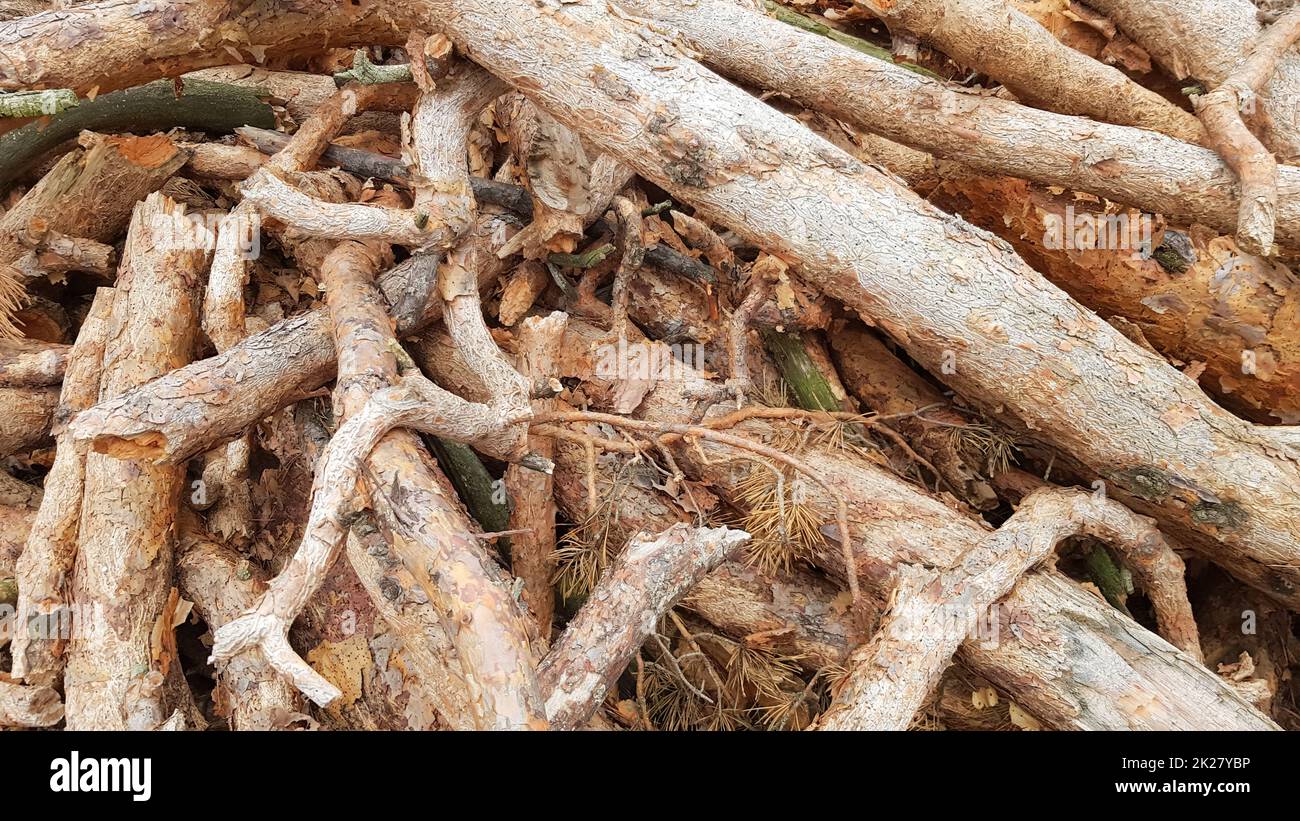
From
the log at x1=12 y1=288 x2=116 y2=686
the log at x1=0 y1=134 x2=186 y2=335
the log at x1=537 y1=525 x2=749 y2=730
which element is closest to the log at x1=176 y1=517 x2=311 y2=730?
the log at x1=12 y1=288 x2=116 y2=686

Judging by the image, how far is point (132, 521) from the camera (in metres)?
2.59

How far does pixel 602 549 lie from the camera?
108 inches

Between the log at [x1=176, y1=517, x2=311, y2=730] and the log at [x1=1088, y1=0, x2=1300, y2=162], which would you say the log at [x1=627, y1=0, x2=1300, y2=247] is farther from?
the log at [x1=176, y1=517, x2=311, y2=730]

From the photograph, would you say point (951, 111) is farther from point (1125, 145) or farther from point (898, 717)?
point (898, 717)

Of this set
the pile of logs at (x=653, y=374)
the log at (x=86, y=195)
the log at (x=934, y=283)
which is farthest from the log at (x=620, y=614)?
the log at (x=86, y=195)

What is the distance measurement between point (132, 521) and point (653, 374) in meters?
1.62

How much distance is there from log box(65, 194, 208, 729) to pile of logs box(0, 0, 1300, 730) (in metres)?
0.01

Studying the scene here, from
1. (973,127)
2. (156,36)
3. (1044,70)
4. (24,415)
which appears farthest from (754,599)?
(156,36)

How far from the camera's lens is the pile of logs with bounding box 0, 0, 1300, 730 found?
7.61 feet

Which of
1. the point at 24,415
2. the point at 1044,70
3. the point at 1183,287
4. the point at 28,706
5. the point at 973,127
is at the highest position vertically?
the point at 1044,70

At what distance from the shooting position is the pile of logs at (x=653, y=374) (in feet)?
7.61

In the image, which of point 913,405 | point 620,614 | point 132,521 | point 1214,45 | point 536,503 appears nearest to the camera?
point 620,614

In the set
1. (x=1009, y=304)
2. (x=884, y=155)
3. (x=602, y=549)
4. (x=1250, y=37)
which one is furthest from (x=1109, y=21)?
(x=602, y=549)

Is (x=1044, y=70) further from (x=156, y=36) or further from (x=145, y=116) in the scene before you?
(x=145, y=116)
